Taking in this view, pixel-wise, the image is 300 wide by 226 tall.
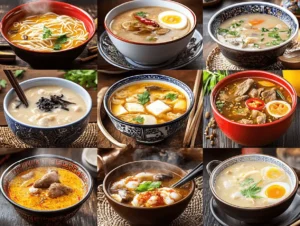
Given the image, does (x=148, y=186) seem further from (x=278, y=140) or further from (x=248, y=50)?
(x=248, y=50)

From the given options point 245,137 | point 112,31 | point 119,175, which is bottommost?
point 119,175

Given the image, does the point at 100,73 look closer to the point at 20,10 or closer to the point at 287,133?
the point at 20,10

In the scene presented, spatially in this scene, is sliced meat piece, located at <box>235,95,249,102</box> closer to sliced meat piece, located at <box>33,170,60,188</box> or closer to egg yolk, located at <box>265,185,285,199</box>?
egg yolk, located at <box>265,185,285,199</box>

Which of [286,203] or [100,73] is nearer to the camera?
[286,203]

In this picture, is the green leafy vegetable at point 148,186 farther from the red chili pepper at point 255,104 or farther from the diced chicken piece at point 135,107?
the red chili pepper at point 255,104

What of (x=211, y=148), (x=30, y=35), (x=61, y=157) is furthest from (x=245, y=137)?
(x=30, y=35)

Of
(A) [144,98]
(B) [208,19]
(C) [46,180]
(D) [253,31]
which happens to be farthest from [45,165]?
(D) [253,31]
